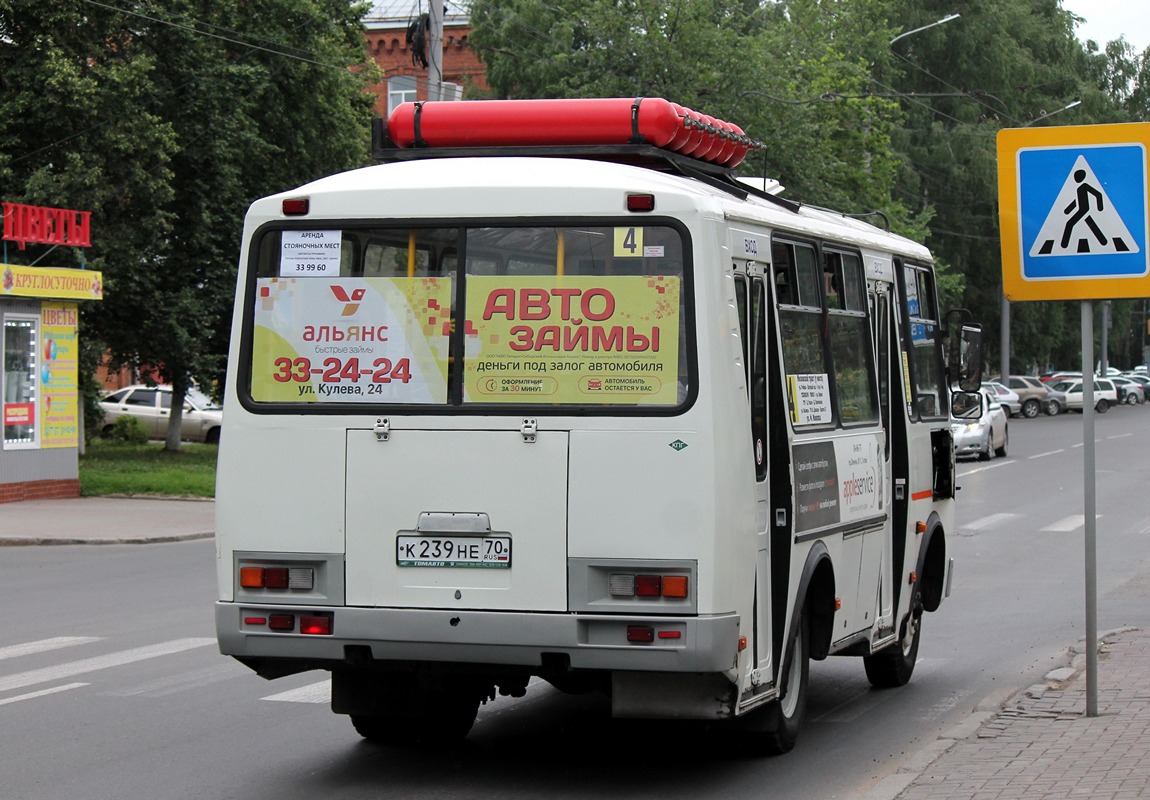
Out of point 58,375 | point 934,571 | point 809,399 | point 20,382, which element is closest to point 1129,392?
point 58,375

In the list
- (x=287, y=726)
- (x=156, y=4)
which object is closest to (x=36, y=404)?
(x=156, y=4)

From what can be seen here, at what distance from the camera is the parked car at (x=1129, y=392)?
7912cm

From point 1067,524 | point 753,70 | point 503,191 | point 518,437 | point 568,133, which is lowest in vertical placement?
point 1067,524

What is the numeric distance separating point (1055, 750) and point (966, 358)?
3494 millimetres

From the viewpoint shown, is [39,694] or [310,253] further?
[39,694]

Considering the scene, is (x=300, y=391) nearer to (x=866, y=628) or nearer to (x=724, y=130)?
(x=724, y=130)

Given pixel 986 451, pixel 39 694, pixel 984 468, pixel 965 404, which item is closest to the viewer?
pixel 39 694

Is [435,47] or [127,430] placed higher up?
[435,47]

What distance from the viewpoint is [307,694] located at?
375 inches

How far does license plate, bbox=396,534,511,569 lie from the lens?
671cm

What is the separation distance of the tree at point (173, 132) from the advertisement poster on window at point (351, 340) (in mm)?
24014

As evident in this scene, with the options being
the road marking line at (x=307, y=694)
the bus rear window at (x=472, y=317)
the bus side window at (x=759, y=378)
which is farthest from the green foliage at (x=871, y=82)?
the bus rear window at (x=472, y=317)

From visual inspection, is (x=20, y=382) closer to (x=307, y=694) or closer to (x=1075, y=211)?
(x=307, y=694)

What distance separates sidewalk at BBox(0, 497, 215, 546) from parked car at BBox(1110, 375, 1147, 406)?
2471 inches
